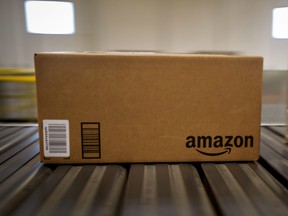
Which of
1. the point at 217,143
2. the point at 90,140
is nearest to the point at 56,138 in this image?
the point at 90,140

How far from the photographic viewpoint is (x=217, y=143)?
0.69m

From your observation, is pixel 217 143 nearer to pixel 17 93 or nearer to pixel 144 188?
pixel 144 188

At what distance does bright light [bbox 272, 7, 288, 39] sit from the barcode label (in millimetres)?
2529

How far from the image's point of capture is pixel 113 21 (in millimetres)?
2529

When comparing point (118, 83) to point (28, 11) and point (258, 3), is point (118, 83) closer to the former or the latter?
point (28, 11)

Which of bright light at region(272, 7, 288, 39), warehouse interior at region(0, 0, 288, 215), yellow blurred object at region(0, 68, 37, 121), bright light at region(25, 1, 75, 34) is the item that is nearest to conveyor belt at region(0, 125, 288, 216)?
warehouse interior at region(0, 0, 288, 215)

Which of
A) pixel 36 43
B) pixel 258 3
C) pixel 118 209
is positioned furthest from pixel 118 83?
pixel 258 3

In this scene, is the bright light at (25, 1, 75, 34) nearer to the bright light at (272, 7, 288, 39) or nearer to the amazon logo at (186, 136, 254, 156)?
the bright light at (272, 7, 288, 39)

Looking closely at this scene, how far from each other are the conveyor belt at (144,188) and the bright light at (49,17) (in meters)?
1.99

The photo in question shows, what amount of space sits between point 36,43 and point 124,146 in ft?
7.33

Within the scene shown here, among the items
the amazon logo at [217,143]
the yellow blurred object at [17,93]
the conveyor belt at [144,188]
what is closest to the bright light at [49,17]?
the yellow blurred object at [17,93]

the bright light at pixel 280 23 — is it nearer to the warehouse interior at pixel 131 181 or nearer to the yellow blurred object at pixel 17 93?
the warehouse interior at pixel 131 181

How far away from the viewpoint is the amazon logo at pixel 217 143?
2.23 feet

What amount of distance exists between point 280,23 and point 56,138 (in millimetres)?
2666
